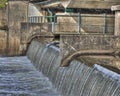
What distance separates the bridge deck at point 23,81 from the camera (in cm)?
1478

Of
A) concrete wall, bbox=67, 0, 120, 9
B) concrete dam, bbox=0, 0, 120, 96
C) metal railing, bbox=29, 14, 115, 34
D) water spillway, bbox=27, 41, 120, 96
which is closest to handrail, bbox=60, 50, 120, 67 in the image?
concrete dam, bbox=0, 0, 120, 96

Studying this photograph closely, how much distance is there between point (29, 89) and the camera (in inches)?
608

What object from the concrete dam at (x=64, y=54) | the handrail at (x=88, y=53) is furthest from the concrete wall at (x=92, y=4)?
the handrail at (x=88, y=53)

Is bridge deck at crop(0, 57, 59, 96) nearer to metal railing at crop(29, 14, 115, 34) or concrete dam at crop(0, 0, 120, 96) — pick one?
concrete dam at crop(0, 0, 120, 96)

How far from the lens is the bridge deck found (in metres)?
14.8

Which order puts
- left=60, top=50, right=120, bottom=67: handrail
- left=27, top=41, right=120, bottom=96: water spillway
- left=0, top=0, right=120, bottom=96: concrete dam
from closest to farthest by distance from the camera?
left=27, top=41, right=120, bottom=96: water spillway
left=0, top=0, right=120, bottom=96: concrete dam
left=60, top=50, right=120, bottom=67: handrail

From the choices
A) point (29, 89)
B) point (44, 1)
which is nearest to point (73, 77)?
point (29, 89)

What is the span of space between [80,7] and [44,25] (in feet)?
8.39

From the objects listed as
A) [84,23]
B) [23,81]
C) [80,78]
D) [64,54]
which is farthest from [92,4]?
[80,78]

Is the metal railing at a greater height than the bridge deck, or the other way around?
the metal railing

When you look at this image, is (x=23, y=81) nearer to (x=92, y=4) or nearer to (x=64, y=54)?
(x=64, y=54)

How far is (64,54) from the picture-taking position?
1398 cm

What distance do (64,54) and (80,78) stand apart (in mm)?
1858

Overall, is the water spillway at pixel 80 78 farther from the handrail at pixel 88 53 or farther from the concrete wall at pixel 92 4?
the concrete wall at pixel 92 4
